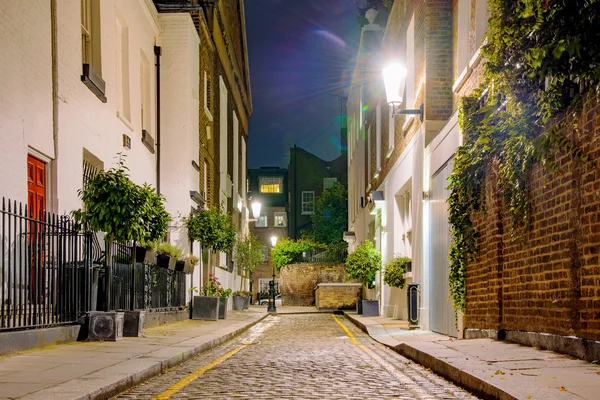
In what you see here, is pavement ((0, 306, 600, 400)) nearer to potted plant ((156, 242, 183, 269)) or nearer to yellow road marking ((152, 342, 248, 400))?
yellow road marking ((152, 342, 248, 400))

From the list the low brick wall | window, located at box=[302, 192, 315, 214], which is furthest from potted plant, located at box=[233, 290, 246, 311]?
window, located at box=[302, 192, 315, 214]

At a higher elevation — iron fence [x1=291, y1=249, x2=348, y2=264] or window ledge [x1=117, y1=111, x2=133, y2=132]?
window ledge [x1=117, y1=111, x2=133, y2=132]

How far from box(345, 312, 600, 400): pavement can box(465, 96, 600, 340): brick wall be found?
349 millimetres

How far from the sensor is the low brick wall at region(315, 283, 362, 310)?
29.5 metres

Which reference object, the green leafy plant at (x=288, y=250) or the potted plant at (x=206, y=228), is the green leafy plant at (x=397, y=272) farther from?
the green leafy plant at (x=288, y=250)

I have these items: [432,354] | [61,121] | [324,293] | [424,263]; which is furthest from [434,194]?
[324,293]

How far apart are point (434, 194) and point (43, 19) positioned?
7487 mm

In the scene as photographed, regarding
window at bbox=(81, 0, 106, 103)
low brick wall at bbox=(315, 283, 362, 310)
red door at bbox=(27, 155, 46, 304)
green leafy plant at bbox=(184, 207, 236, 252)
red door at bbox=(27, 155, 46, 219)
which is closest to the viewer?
red door at bbox=(27, 155, 46, 304)

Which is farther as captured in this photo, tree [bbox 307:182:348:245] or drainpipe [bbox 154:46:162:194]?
tree [bbox 307:182:348:245]

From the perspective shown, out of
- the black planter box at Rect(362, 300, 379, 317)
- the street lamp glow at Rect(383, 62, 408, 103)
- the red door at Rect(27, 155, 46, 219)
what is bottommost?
the black planter box at Rect(362, 300, 379, 317)

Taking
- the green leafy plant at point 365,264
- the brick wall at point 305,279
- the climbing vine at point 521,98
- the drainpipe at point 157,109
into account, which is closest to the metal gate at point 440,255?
the climbing vine at point 521,98

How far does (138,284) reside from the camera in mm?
14203

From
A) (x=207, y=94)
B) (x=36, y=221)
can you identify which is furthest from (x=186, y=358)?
(x=207, y=94)

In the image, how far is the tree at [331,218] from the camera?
5062cm
